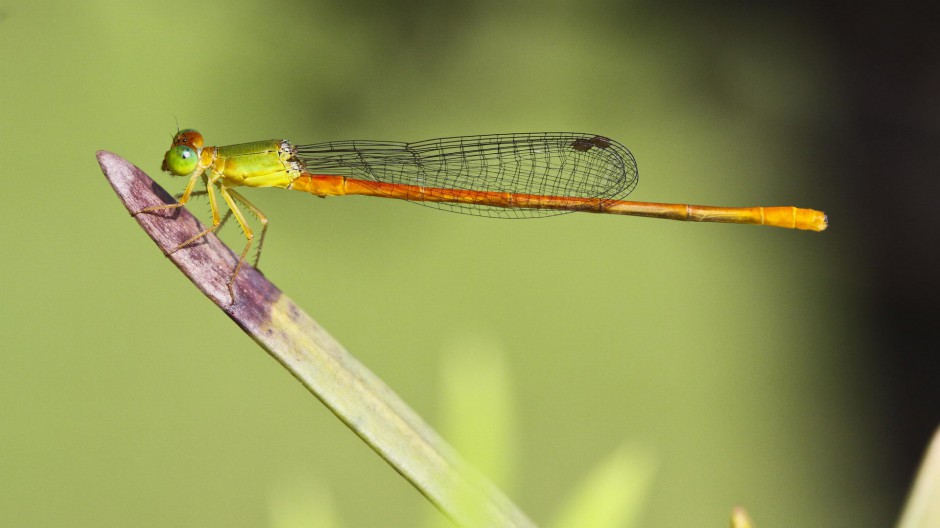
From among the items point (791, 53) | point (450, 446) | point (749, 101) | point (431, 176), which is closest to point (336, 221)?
point (431, 176)

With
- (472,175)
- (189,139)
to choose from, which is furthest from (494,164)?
(189,139)

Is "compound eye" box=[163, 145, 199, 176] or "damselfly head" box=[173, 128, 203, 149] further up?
"damselfly head" box=[173, 128, 203, 149]

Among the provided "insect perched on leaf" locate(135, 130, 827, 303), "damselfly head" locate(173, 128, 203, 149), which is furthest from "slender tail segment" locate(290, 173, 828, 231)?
"damselfly head" locate(173, 128, 203, 149)

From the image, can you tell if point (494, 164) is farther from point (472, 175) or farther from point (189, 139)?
point (189, 139)

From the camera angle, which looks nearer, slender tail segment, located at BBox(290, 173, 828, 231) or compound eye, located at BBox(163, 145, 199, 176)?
compound eye, located at BBox(163, 145, 199, 176)

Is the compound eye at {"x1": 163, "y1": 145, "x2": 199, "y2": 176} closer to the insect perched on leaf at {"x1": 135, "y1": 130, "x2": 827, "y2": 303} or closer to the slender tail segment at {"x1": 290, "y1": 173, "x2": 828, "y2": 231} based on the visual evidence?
the insect perched on leaf at {"x1": 135, "y1": 130, "x2": 827, "y2": 303}

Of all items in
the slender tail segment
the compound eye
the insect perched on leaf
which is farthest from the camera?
the slender tail segment
